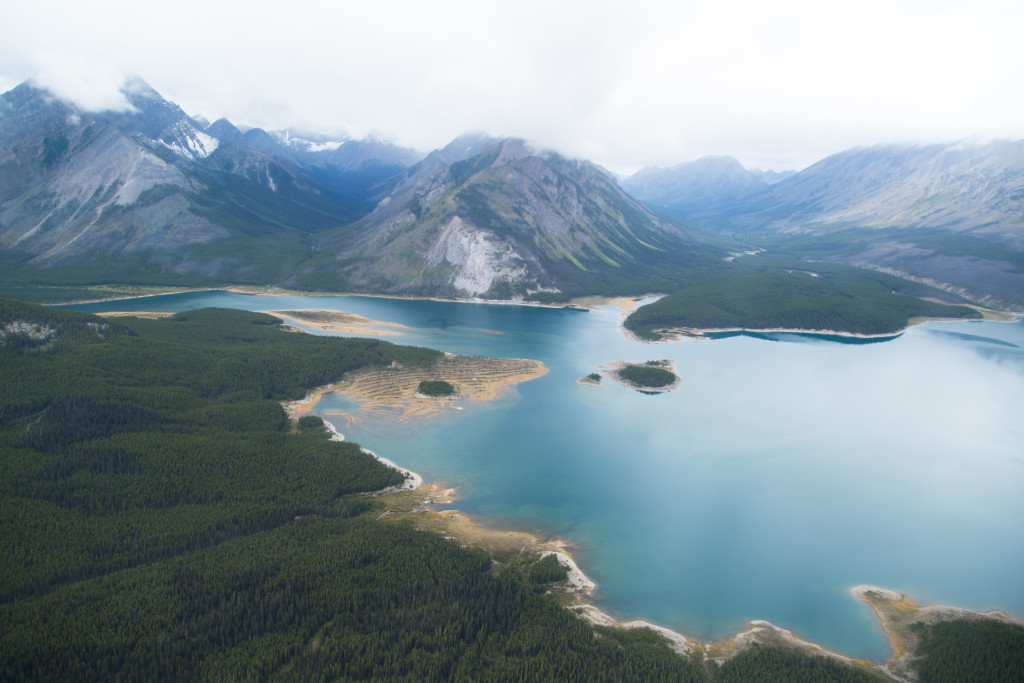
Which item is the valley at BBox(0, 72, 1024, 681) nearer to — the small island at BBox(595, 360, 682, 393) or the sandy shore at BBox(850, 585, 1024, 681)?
the sandy shore at BBox(850, 585, 1024, 681)

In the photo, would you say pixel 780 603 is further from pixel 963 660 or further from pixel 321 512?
pixel 321 512

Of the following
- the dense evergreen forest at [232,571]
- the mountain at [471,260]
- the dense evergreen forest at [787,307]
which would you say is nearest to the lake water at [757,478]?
the dense evergreen forest at [232,571]

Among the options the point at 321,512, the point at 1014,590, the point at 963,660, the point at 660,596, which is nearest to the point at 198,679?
the point at 321,512

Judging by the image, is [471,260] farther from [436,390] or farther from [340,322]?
[436,390]

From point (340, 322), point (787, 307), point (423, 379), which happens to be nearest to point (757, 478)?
point (423, 379)

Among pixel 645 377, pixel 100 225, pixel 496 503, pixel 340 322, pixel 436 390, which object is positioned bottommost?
pixel 496 503

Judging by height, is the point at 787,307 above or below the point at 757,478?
above

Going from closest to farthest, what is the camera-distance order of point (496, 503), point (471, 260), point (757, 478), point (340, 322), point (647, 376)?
1. point (496, 503)
2. point (757, 478)
3. point (647, 376)
4. point (340, 322)
5. point (471, 260)
